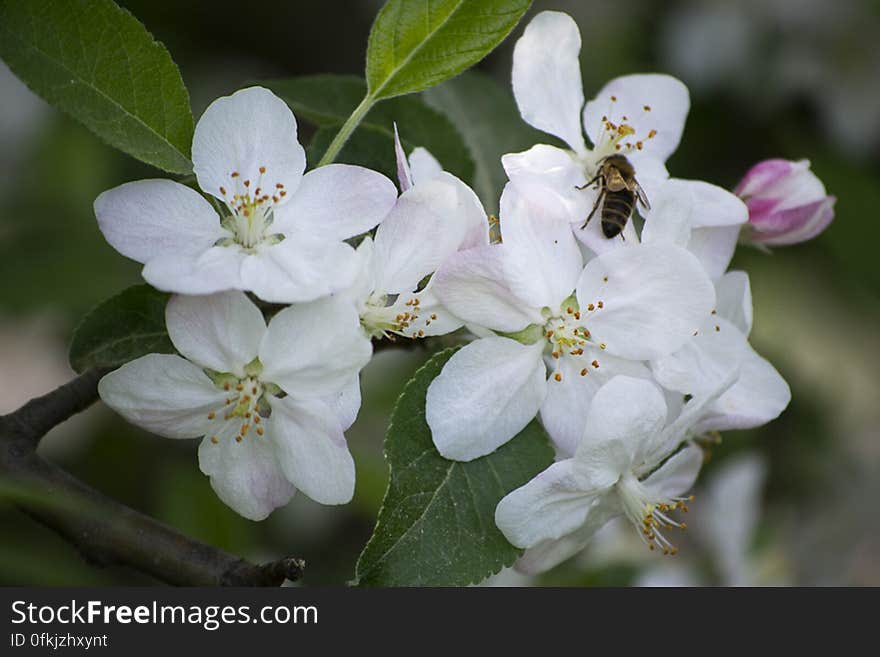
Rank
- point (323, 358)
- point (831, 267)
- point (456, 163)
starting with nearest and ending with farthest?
point (323, 358), point (456, 163), point (831, 267)

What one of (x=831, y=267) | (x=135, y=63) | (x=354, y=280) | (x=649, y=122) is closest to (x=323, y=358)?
(x=354, y=280)

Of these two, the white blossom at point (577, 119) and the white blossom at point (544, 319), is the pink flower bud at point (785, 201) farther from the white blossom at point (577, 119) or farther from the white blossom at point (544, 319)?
the white blossom at point (544, 319)

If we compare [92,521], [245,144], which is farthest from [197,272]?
[92,521]

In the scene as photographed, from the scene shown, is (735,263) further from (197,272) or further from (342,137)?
(197,272)

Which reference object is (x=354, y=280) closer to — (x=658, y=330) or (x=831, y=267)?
(x=658, y=330)

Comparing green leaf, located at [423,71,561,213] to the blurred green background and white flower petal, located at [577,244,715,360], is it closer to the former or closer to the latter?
white flower petal, located at [577,244,715,360]

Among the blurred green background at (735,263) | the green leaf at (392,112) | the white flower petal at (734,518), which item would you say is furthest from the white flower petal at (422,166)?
the white flower petal at (734,518)

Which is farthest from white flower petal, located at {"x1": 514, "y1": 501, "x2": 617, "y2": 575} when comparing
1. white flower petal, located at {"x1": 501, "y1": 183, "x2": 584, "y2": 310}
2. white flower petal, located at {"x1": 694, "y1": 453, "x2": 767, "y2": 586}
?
white flower petal, located at {"x1": 694, "y1": 453, "x2": 767, "y2": 586}
